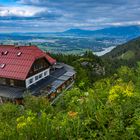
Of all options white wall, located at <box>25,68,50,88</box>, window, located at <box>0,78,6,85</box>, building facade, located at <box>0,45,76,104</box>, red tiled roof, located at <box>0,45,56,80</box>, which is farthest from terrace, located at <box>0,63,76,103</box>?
red tiled roof, located at <box>0,45,56,80</box>

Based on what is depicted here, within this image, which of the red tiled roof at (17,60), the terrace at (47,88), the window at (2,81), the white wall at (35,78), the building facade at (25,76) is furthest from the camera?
the window at (2,81)

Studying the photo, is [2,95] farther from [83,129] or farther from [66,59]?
[66,59]

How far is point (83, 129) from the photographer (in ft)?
27.4

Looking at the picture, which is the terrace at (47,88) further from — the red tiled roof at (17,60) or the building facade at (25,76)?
the red tiled roof at (17,60)

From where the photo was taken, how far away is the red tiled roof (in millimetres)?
41053

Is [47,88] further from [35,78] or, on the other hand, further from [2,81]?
[2,81]

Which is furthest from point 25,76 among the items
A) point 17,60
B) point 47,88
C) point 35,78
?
point 17,60

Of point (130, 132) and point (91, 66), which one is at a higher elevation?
point (130, 132)

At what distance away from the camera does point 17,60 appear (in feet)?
143

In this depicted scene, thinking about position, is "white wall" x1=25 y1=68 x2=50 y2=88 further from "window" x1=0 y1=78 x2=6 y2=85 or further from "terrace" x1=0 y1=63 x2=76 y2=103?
"window" x1=0 y1=78 x2=6 y2=85

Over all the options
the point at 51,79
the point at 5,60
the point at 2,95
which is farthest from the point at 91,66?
the point at 2,95

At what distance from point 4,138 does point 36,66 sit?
3608 centimetres

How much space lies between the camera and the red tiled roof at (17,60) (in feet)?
135

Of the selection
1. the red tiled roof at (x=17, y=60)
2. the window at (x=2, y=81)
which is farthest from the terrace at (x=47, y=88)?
the red tiled roof at (x=17, y=60)
